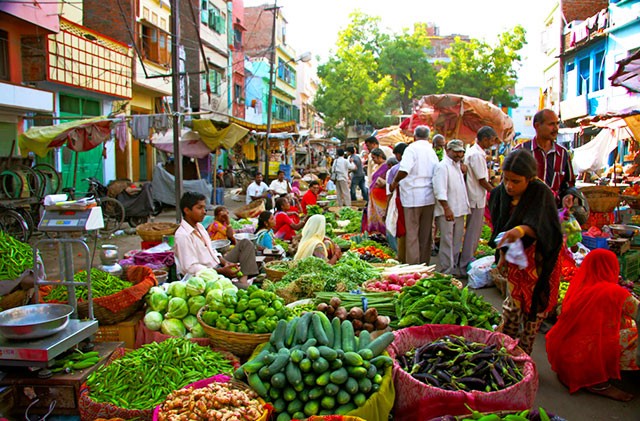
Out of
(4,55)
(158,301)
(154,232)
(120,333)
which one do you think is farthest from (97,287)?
(4,55)

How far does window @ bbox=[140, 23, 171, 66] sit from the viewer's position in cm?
2091

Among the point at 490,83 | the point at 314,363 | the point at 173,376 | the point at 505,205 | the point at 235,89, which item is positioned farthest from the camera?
the point at 490,83

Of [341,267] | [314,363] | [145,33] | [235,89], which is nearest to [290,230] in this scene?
[341,267]

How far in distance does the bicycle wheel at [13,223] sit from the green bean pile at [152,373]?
298 inches

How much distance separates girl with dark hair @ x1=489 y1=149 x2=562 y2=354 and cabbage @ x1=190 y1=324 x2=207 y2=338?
2.45m

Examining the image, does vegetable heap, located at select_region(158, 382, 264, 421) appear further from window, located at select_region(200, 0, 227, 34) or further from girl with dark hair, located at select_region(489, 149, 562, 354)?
window, located at select_region(200, 0, 227, 34)

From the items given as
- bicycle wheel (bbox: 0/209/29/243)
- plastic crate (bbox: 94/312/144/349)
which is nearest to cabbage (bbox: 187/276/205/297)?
plastic crate (bbox: 94/312/144/349)

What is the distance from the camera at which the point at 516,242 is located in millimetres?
3463

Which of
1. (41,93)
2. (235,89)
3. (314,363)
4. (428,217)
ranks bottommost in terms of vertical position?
(314,363)

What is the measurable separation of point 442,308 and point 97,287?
9.85ft

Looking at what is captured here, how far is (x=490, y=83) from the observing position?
37469 mm

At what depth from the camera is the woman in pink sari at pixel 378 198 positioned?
28.7 ft

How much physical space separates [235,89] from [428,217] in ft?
92.5

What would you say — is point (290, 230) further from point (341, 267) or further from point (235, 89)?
point (235, 89)
